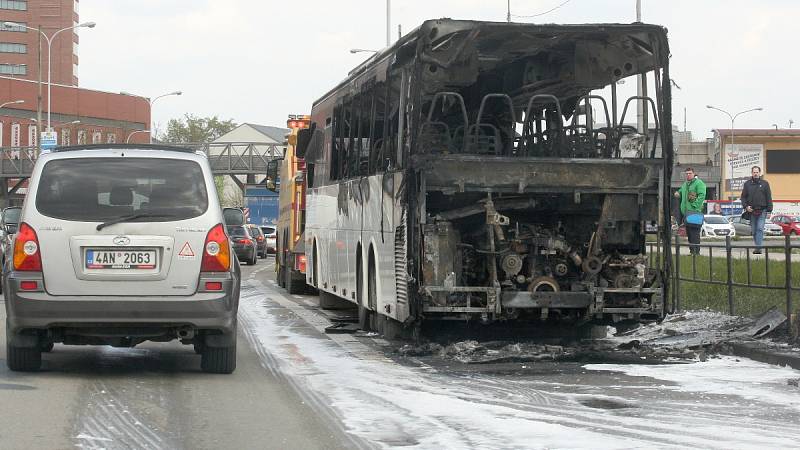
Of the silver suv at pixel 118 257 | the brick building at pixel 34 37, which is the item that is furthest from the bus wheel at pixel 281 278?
the brick building at pixel 34 37

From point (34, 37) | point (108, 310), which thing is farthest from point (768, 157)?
point (108, 310)

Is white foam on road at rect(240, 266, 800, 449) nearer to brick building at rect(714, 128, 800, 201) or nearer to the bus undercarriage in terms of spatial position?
the bus undercarriage

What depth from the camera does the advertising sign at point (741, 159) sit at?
3688 inches

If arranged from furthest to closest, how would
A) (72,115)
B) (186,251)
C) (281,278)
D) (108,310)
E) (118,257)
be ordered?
1. (72,115)
2. (281,278)
3. (186,251)
4. (118,257)
5. (108,310)

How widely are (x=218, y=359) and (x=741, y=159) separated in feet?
286

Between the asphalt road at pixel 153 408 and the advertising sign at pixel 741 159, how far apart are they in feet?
276

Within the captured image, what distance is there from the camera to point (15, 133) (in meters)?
110

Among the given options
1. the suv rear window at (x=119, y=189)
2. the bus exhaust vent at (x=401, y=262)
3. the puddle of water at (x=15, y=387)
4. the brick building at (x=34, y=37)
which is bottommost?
the puddle of water at (x=15, y=387)

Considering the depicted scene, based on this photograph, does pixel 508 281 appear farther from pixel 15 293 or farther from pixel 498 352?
pixel 15 293

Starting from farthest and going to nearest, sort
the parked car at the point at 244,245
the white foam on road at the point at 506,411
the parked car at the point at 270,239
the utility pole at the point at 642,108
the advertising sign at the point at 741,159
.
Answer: the advertising sign at the point at 741,159
the parked car at the point at 270,239
the parked car at the point at 244,245
the utility pole at the point at 642,108
the white foam on road at the point at 506,411

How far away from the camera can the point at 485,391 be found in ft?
33.6

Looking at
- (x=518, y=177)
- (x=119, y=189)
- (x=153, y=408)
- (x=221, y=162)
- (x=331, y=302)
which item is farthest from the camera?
(x=221, y=162)

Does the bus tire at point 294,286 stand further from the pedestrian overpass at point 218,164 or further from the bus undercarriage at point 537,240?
the pedestrian overpass at point 218,164

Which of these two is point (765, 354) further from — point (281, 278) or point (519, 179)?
point (281, 278)
